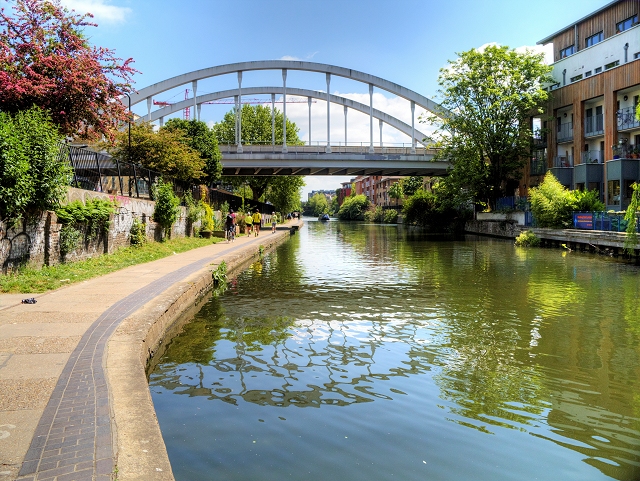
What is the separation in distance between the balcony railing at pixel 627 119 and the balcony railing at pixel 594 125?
2.12 meters

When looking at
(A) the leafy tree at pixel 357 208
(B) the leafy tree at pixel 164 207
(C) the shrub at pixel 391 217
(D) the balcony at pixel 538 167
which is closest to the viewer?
(B) the leafy tree at pixel 164 207

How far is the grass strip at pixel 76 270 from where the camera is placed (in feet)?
34.2

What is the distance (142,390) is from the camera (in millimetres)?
4684

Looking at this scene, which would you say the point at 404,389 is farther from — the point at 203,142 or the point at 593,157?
the point at 593,157

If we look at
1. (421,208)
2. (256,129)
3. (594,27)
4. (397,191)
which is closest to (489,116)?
(594,27)

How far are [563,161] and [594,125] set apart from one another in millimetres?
4023

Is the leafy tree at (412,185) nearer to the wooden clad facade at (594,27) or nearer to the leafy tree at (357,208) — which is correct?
the leafy tree at (357,208)

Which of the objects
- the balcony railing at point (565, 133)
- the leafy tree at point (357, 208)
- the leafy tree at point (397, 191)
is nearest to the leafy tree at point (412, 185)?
the leafy tree at point (397, 191)

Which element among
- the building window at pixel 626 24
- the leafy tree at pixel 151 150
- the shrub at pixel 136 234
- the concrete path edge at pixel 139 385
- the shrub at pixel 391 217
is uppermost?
the building window at pixel 626 24

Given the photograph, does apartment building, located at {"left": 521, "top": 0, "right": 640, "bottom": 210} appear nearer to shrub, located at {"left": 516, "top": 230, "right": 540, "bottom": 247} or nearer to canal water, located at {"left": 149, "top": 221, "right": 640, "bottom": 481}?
shrub, located at {"left": 516, "top": 230, "right": 540, "bottom": 247}

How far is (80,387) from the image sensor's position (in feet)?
15.3

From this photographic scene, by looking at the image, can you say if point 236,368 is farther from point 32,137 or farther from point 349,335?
point 32,137

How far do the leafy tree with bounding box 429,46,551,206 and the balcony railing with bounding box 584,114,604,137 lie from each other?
3.87 meters

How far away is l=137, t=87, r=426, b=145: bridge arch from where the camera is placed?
185ft
